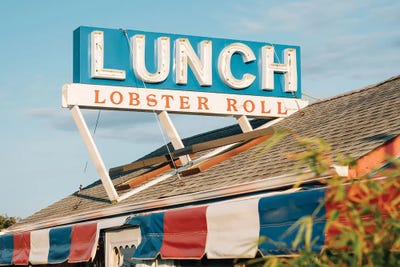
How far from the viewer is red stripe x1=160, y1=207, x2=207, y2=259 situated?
10477 millimetres

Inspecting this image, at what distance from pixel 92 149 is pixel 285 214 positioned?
735cm

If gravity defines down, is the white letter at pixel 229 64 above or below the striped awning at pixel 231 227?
above

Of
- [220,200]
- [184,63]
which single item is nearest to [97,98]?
[184,63]

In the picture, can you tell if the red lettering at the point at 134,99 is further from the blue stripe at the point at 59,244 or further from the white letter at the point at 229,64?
the blue stripe at the point at 59,244

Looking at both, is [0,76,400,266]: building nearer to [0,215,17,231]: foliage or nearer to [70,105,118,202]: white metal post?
[70,105,118,202]: white metal post

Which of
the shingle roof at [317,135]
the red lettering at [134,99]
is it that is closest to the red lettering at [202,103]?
the red lettering at [134,99]

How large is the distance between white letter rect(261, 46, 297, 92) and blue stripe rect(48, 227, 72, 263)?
5.06m

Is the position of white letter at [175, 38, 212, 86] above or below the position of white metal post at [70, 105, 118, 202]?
above

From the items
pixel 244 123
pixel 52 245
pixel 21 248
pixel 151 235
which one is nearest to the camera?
pixel 151 235

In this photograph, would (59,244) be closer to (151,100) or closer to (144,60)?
(151,100)

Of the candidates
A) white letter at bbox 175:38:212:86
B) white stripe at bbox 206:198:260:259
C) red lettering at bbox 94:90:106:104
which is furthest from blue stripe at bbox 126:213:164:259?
white letter at bbox 175:38:212:86

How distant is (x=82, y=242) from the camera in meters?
13.9

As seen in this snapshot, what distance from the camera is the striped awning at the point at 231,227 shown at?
28.6 feet

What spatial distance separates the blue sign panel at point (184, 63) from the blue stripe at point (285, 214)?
7.14 meters
